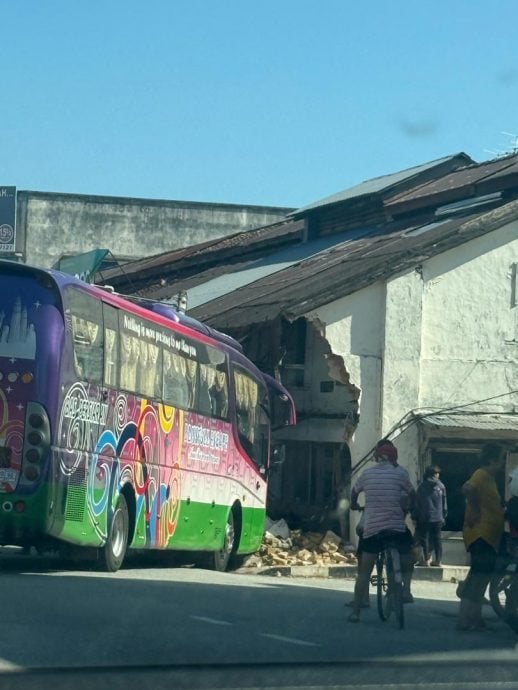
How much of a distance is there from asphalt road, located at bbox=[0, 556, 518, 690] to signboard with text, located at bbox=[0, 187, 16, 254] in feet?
124

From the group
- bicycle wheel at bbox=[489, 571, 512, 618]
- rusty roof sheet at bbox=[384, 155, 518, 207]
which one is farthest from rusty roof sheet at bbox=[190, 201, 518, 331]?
bicycle wheel at bbox=[489, 571, 512, 618]

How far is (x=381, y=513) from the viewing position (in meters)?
13.2

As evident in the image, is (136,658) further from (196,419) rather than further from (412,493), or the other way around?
(196,419)

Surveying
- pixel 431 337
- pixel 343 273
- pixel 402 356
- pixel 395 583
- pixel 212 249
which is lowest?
pixel 395 583

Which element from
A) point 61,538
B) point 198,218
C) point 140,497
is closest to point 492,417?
point 140,497

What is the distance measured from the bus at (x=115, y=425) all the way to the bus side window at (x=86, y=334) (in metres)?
0.02

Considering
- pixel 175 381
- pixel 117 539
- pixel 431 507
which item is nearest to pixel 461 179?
pixel 431 507

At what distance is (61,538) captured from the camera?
1495cm

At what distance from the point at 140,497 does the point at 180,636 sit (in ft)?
21.6

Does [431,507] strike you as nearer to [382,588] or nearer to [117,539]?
[117,539]

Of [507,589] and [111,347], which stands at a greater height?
[111,347]

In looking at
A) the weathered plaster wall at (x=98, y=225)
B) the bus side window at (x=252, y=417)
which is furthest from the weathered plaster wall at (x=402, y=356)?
the weathered plaster wall at (x=98, y=225)

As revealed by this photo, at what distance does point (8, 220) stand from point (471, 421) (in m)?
29.3

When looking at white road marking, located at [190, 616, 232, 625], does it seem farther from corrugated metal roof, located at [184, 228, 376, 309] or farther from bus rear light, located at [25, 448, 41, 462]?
corrugated metal roof, located at [184, 228, 376, 309]
